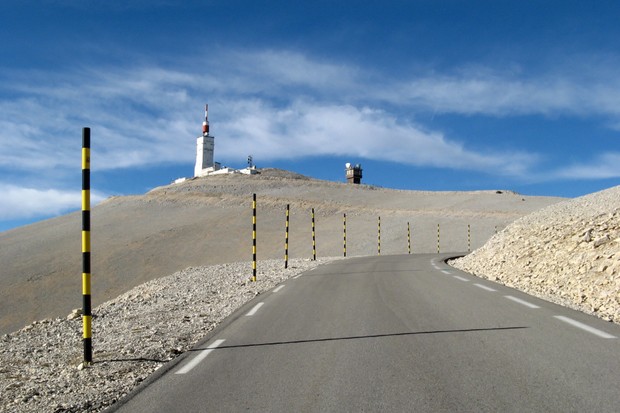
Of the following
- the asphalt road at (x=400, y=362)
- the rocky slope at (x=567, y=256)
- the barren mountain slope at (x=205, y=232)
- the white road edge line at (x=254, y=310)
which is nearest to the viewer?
the asphalt road at (x=400, y=362)

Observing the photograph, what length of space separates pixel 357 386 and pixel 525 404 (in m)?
1.44

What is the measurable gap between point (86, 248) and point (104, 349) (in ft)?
5.32

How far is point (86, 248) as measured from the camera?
648cm

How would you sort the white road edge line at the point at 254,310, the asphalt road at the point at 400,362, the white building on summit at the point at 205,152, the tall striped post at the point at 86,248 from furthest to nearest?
the white building on summit at the point at 205,152
the white road edge line at the point at 254,310
the tall striped post at the point at 86,248
the asphalt road at the point at 400,362

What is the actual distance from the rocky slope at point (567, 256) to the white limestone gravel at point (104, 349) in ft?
21.8

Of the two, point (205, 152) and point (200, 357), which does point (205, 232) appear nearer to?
point (200, 357)

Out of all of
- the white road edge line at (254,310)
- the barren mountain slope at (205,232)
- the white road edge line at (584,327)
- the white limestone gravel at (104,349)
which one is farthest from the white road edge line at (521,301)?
the barren mountain slope at (205,232)

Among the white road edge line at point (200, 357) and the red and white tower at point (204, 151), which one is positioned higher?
the red and white tower at point (204, 151)

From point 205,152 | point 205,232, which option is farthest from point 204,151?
point 205,232

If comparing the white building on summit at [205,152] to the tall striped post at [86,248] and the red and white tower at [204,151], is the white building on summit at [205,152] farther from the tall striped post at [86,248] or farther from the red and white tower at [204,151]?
the tall striped post at [86,248]

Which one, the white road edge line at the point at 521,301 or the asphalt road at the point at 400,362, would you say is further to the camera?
the white road edge line at the point at 521,301

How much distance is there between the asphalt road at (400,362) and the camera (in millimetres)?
4648

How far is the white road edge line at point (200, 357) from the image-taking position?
19.4ft

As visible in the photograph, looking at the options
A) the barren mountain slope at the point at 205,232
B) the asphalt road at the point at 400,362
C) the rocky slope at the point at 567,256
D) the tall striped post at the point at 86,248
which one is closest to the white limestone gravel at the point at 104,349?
the tall striped post at the point at 86,248
